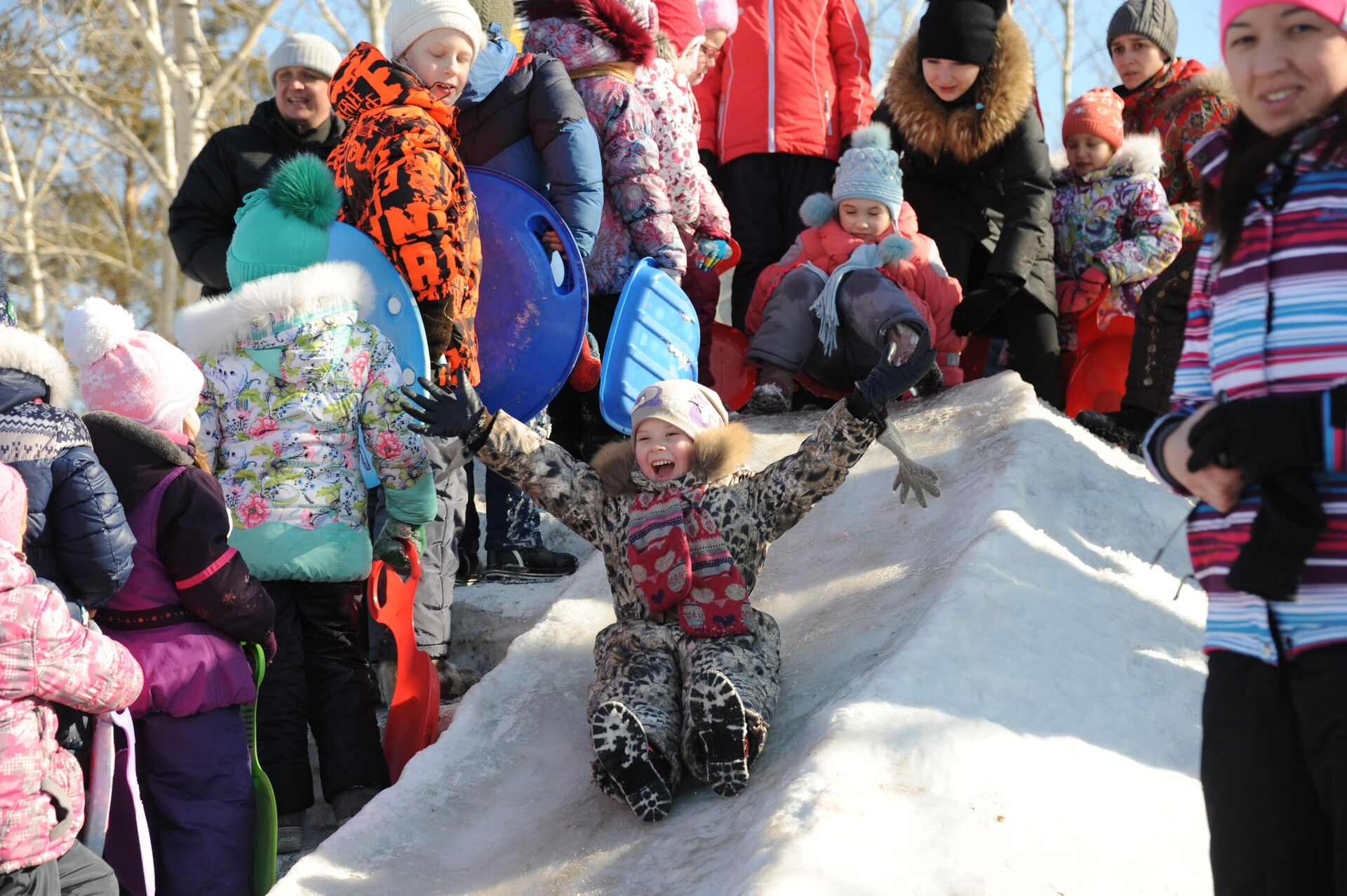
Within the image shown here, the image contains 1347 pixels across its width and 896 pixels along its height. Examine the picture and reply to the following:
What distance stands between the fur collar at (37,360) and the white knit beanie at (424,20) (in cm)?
173

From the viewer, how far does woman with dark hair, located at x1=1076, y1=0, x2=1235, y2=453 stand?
5.05 m

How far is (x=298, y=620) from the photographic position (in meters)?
3.80

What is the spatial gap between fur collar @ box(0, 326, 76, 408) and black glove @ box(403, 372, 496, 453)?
0.83 meters

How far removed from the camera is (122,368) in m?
3.25

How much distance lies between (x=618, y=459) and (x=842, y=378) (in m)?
2.06

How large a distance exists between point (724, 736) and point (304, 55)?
314 cm

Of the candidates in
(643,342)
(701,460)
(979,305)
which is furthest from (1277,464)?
(979,305)

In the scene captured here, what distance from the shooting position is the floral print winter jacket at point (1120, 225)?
A: 555 cm

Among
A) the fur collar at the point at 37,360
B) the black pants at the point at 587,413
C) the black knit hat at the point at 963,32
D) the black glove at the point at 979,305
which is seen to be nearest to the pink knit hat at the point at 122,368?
the fur collar at the point at 37,360

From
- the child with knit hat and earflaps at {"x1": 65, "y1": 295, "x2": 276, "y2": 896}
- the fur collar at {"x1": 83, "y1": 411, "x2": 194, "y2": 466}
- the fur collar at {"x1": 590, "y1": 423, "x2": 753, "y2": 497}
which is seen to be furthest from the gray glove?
the fur collar at {"x1": 83, "y1": 411, "x2": 194, "y2": 466}

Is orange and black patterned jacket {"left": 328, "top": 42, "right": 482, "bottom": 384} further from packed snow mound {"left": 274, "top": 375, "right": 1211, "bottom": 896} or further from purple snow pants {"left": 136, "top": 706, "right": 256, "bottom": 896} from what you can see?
purple snow pants {"left": 136, "top": 706, "right": 256, "bottom": 896}

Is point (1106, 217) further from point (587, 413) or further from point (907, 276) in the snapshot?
point (587, 413)

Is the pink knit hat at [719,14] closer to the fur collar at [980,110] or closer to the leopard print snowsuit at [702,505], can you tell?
the fur collar at [980,110]

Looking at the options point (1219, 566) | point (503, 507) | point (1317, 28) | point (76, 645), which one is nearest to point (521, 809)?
point (76, 645)
